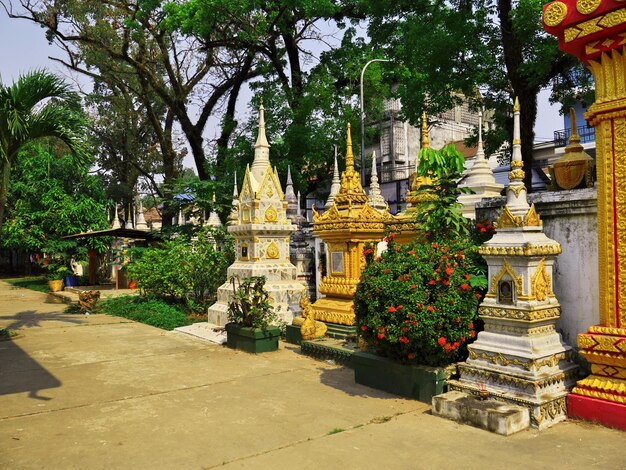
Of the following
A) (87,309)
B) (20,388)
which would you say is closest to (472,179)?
(20,388)

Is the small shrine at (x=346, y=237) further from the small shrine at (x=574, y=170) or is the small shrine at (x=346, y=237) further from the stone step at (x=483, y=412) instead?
the stone step at (x=483, y=412)

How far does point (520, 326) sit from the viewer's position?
17.0 feet

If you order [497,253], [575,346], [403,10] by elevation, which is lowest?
[575,346]

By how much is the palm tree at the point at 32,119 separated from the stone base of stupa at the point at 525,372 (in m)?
8.76

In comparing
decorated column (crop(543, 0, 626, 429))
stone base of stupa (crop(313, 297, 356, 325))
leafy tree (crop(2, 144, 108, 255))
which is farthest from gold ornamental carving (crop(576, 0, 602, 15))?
leafy tree (crop(2, 144, 108, 255))

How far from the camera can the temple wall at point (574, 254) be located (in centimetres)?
543

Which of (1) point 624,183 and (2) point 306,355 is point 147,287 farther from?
(1) point 624,183

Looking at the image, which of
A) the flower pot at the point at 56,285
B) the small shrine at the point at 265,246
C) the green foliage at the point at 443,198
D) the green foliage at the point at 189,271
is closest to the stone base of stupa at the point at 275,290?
the small shrine at the point at 265,246

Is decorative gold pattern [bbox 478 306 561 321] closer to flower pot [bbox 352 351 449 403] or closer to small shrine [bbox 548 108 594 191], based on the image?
flower pot [bbox 352 351 449 403]

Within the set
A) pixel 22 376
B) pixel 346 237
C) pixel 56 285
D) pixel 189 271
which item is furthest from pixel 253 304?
pixel 56 285

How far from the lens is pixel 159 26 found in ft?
69.8

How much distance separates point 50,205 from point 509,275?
2443 cm

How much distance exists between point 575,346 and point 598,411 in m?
0.82

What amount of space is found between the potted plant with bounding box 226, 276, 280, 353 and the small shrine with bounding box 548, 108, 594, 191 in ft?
16.2
